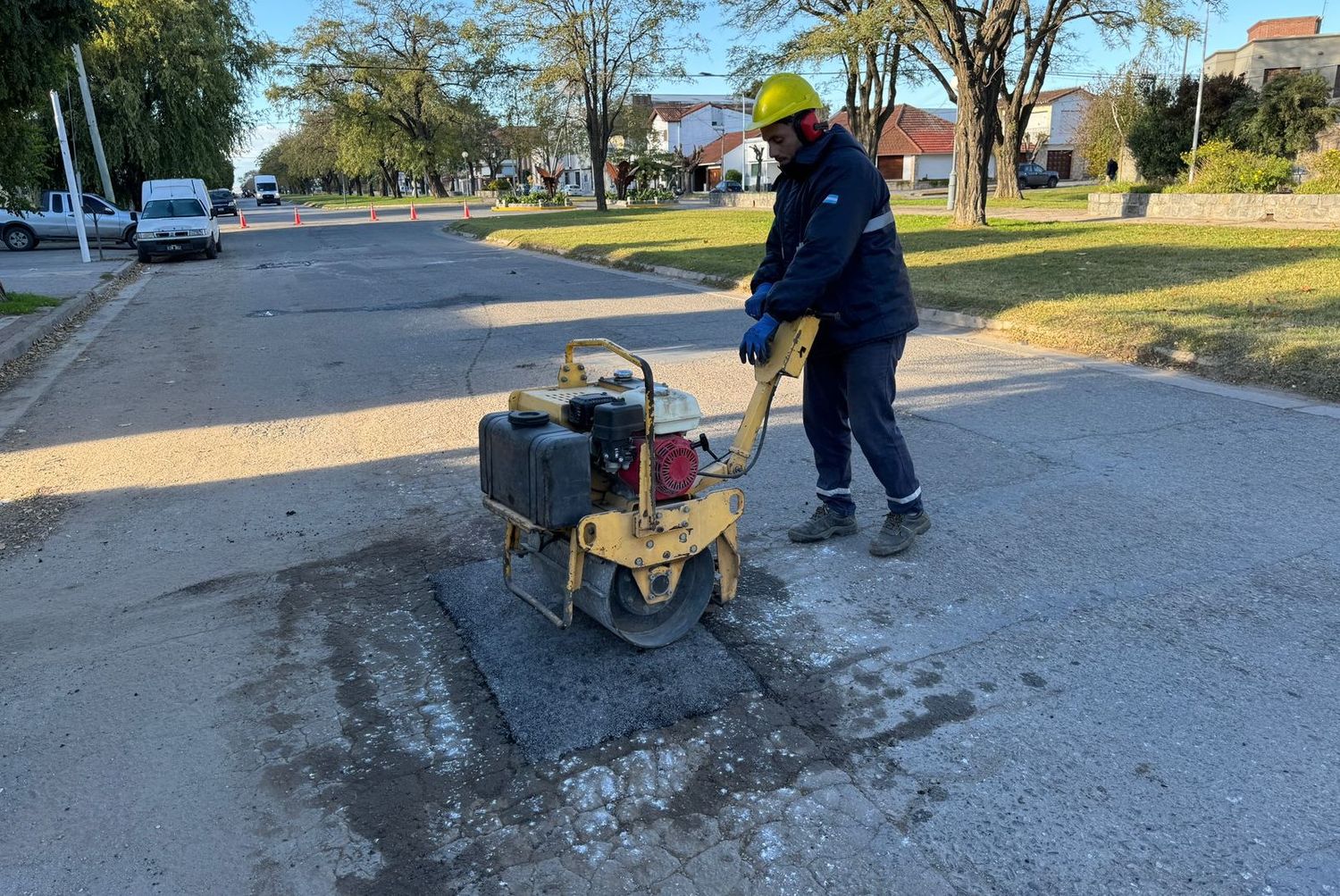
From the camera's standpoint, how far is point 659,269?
16.2 meters

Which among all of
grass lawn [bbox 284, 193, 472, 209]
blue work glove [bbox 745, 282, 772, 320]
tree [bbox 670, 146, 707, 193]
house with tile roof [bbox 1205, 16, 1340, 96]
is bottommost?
blue work glove [bbox 745, 282, 772, 320]

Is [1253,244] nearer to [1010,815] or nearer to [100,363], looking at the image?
[1010,815]

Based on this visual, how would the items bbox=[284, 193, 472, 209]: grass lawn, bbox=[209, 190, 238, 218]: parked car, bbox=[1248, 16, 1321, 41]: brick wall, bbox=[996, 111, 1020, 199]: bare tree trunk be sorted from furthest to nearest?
bbox=[284, 193, 472, 209]: grass lawn < bbox=[209, 190, 238, 218]: parked car < bbox=[1248, 16, 1321, 41]: brick wall < bbox=[996, 111, 1020, 199]: bare tree trunk

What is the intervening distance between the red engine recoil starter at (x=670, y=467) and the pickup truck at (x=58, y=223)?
27.4 meters

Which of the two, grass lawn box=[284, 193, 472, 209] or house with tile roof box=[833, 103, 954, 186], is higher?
house with tile roof box=[833, 103, 954, 186]

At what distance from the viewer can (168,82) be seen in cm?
2875

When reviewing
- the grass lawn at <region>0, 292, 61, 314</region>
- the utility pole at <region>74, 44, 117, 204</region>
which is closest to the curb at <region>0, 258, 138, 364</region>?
the grass lawn at <region>0, 292, 61, 314</region>

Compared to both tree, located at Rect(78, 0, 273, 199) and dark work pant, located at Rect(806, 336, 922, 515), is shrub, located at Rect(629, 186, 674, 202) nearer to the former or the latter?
tree, located at Rect(78, 0, 273, 199)

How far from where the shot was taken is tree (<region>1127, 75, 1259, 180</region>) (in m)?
29.9

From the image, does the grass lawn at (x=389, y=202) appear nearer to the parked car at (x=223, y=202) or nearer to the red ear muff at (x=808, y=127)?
the parked car at (x=223, y=202)

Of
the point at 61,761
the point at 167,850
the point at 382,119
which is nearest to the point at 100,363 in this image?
the point at 61,761

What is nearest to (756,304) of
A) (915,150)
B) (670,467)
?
(670,467)

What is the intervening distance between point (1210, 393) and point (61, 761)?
23.8 feet

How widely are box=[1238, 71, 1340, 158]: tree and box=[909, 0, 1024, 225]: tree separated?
13781 millimetres
